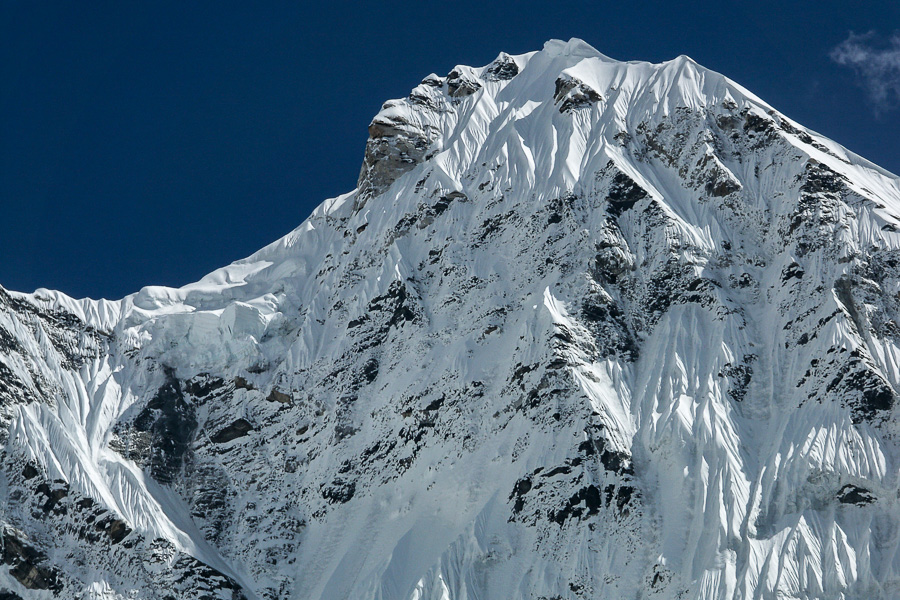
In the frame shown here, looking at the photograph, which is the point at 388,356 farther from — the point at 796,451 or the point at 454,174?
the point at 796,451

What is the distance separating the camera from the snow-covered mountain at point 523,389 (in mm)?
105125

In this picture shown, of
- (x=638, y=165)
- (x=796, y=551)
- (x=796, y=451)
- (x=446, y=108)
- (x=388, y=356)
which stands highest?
(x=446, y=108)

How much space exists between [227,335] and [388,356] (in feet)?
60.6

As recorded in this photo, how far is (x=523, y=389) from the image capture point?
116 metres

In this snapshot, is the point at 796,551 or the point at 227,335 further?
the point at 227,335

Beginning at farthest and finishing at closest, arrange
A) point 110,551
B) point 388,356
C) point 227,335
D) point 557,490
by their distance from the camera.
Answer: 1. point 227,335
2. point 388,356
3. point 110,551
4. point 557,490

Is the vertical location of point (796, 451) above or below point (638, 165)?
below

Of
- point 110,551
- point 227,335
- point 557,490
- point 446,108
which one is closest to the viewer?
point 557,490

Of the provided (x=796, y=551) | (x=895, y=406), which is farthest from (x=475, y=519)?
(x=895, y=406)

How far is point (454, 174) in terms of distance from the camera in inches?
5758

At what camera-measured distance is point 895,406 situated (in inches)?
4171

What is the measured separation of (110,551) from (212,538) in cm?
959

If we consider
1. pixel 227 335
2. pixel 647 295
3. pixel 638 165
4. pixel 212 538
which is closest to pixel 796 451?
pixel 647 295

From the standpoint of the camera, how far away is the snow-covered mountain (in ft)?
345
